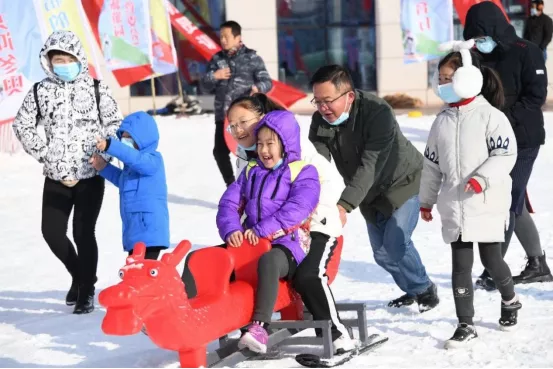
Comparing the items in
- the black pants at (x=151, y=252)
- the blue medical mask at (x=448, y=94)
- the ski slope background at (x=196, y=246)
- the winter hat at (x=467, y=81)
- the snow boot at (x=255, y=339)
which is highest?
the winter hat at (x=467, y=81)

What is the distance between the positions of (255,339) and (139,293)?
2.29 ft

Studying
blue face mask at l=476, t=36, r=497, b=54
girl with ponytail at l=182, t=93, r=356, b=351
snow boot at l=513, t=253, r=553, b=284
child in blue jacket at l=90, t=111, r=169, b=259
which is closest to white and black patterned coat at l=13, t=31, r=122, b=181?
child in blue jacket at l=90, t=111, r=169, b=259

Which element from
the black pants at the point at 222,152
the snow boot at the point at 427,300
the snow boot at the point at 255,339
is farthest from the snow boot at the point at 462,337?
the black pants at the point at 222,152

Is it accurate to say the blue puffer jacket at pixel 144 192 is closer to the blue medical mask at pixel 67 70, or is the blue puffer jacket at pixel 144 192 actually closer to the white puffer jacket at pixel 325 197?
the blue medical mask at pixel 67 70

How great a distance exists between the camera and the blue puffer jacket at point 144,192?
21.2ft

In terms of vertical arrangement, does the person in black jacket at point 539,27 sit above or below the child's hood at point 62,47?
below

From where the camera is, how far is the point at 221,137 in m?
11.4

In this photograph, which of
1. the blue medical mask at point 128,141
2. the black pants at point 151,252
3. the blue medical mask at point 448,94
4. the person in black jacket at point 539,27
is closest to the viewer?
the blue medical mask at point 448,94

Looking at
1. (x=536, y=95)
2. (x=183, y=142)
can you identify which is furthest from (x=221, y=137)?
(x=536, y=95)

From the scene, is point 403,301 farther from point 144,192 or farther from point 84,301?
point 84,301

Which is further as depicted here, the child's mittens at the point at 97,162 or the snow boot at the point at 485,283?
the snow boot at the point at 485,283

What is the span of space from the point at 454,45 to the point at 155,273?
7.96 ft

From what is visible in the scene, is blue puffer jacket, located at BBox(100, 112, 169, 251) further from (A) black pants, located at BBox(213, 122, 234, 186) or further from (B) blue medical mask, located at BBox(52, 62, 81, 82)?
(A) black pants, located at BBox(213, 122, 234, 186)

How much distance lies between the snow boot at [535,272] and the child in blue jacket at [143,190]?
231 centimetres
